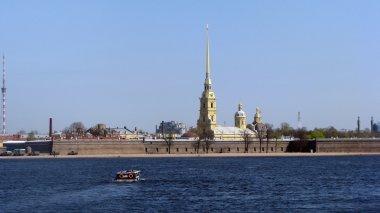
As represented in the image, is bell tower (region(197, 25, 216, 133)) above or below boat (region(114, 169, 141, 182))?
above

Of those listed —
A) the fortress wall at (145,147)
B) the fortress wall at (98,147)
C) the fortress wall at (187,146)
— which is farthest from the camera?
the fortress wall at (187,146)

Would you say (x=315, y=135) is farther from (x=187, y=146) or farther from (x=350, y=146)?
(x=187, y=146)

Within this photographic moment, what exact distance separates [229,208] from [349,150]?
11073cm

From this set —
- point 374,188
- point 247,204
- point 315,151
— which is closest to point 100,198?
point 247,204

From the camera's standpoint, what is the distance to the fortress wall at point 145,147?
144m

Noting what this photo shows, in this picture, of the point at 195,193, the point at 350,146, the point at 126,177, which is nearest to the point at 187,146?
the point at 350,146

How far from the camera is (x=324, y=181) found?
69.4 meters

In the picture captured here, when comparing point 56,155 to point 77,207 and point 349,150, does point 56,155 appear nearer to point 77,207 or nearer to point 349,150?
point 349,150

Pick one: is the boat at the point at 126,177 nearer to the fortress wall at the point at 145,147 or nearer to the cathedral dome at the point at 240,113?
the fortress wall at the point at 145,147

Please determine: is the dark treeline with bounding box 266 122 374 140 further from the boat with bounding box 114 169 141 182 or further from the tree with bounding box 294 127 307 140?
the boat with bounding box 114 169 141 182

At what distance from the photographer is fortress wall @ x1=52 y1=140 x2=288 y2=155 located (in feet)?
473

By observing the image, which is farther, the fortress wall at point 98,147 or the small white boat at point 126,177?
the fortress wall at point 98,147

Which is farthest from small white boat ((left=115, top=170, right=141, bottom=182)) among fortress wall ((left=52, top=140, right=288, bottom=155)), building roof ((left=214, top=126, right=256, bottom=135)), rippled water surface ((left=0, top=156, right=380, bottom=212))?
building roof ((left=214, top=126, right=256, bottom=135))

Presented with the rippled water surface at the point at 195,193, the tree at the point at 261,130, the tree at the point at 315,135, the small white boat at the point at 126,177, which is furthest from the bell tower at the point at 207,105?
the small white boat at the point at 126,177
